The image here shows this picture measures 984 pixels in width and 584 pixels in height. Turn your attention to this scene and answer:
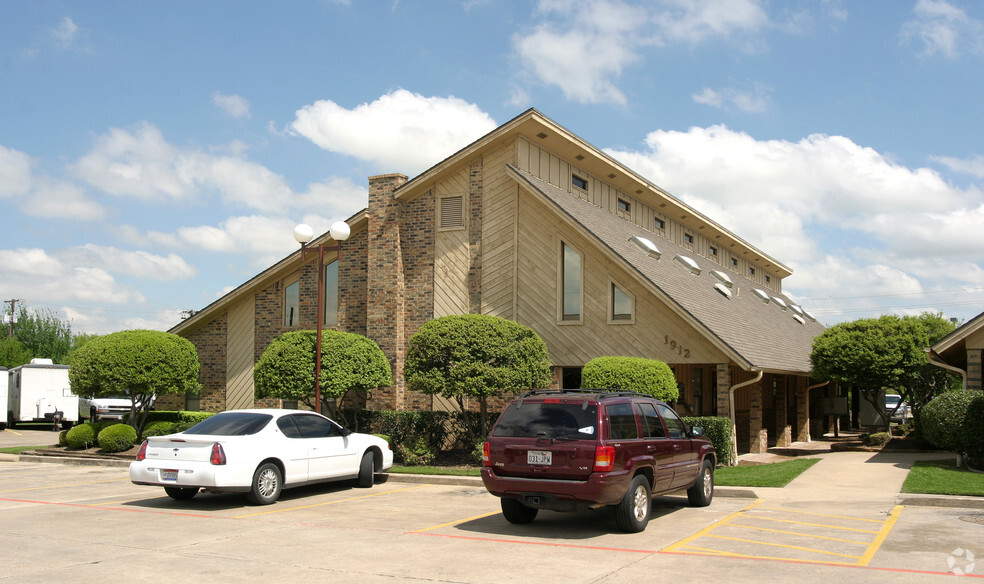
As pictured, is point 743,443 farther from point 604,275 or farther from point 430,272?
Answer: point 430,272

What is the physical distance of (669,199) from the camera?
29.1 metres

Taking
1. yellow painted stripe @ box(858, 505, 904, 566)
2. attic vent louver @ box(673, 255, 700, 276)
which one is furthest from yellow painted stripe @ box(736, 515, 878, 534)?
attic vent louver @ box(673, 255, 700, 276)

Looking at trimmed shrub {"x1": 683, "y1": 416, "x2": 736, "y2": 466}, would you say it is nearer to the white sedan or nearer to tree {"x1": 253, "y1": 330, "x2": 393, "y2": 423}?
the white sedan

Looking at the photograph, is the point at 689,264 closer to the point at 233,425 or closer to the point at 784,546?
the point at 233,425

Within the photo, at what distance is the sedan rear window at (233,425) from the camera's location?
12.8 meters

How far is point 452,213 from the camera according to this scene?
22.7 meters

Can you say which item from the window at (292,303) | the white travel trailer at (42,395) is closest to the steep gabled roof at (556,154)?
the window at (292,303)

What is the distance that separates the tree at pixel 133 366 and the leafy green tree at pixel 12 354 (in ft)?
157

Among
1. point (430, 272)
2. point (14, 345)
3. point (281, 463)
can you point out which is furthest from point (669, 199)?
point (14, 345)

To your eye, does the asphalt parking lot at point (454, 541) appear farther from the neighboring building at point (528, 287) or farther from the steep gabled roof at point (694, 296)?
the neighboring building at point (528, 287)

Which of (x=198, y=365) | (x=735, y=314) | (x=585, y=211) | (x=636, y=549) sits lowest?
(x=636, y=549)

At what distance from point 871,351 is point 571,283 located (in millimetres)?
8913

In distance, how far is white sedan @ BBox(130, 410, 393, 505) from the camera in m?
12.1

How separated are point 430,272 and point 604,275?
16.5 feet
